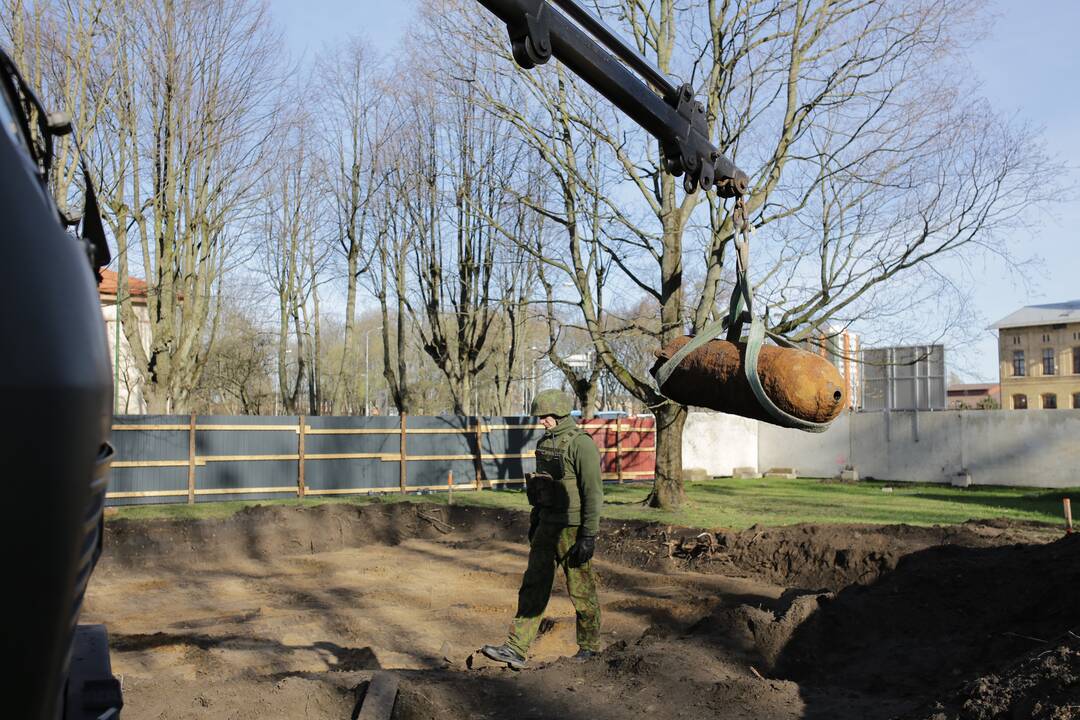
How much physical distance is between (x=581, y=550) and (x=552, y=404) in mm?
1202

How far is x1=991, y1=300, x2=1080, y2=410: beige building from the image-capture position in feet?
207

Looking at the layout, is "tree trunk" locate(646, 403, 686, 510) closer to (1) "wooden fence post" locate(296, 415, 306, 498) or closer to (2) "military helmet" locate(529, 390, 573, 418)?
(1) "wooden fence post" locate(296, 415, 306, 498)

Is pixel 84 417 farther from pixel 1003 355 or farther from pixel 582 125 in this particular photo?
pixel 1003 355

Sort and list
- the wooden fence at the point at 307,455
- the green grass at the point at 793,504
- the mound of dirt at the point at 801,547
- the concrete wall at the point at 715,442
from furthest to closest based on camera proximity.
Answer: the concrete wall at the point at 715,442 < the wooden fence at the point at 307,455 < the green grass at the point at 793,504 < the mound of dirt at the point at 801,547

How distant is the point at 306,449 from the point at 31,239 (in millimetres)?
19201

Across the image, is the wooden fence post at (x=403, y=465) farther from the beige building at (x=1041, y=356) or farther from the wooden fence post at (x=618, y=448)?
the beige building at (x=1041, y=356)

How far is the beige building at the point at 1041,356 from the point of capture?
63000 millimetres

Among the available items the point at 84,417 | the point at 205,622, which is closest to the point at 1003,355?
the point at 205,622

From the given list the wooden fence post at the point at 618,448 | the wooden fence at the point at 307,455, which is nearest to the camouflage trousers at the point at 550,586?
the wooden fence at the point at 307,455

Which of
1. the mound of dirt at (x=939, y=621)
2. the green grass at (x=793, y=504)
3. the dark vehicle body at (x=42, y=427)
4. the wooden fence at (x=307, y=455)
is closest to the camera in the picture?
the dark vehicle body at (x=42, y=427)

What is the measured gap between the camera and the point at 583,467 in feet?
24.1

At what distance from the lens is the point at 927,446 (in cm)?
2716

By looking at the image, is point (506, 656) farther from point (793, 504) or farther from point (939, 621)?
point (793, 504)

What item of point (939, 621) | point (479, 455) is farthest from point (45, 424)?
point (479, 455)
